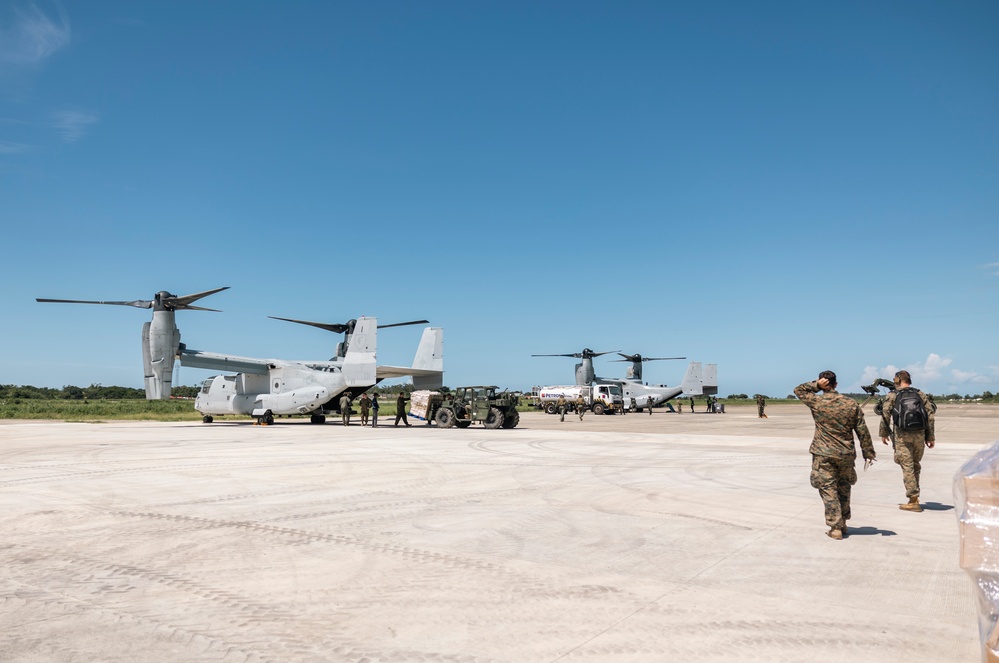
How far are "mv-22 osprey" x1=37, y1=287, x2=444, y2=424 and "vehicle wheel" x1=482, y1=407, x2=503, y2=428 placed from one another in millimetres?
4303

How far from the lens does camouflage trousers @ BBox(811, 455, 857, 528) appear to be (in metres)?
6.37

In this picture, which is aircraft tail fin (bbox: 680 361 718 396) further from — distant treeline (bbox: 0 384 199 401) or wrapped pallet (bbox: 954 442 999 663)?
distant treeline (bbox: 0 384 199 401)

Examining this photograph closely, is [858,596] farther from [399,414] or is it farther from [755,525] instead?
[399,414]

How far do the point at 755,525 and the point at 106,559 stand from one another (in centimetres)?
617

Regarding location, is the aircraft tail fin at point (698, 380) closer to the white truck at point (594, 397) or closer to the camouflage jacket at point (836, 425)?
the white truck at point (594, 397)

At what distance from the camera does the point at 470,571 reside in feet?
16.8

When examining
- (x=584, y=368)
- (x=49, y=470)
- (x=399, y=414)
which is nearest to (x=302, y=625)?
(x=49, y=470)

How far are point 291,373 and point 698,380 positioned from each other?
33.2 metres

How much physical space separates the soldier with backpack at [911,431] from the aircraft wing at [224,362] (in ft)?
81.4

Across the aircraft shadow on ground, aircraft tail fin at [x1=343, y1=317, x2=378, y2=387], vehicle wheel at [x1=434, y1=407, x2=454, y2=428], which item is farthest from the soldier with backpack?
aircraft tail fin at [x1=343, y1=317, x2=378, y2=387]

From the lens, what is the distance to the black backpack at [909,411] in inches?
305

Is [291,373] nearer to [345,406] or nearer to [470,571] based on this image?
[345,406]

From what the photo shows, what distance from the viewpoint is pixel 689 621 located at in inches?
157

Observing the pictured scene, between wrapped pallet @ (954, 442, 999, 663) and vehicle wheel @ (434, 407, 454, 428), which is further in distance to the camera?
vehicle wheel @ (434, 407, 454, 428)
